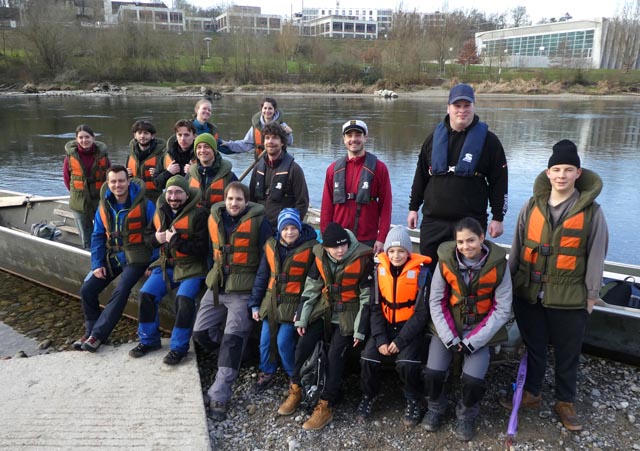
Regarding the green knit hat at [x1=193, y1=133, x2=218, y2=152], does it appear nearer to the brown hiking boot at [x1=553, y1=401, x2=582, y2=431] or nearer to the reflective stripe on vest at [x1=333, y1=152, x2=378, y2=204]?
the reflective stripe on vest at [x1=333, y1=152, x2=378, y2=204]

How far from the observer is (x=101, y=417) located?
120 inches

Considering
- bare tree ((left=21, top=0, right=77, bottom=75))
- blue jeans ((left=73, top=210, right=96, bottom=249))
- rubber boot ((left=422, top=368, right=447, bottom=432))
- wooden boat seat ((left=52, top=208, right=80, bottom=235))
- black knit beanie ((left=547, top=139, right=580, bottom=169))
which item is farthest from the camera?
bare tree ((left=21, top=0, right=77, bottom=75))

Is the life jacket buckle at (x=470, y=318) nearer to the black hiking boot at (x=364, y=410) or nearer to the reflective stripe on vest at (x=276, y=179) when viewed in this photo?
the black hiking boot at (x=364, y=410)

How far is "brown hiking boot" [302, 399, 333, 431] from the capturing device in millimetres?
3045

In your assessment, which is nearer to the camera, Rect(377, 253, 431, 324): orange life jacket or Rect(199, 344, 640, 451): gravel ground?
Rect(199, 344, 640, 451): gravel ground

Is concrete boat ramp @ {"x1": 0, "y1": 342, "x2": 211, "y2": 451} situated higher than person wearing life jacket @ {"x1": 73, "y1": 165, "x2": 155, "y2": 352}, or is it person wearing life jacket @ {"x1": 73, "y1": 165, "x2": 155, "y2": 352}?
person wearing life jacket @ {"x1": 73, "y1": 165, "x2": 155, "y2": 352}

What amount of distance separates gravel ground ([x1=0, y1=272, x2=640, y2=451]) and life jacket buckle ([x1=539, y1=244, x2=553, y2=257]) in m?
0.94

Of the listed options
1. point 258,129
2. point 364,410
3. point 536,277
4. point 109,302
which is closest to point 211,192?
point 109,302

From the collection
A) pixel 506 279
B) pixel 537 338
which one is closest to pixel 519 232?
pixel 506 279

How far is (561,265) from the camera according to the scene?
2797 mm

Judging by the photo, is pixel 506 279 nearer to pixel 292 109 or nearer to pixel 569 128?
pixel 569 128

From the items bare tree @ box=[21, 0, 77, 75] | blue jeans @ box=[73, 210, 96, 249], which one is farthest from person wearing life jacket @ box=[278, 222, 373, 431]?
bare tree @ box=[21, 0, 77, 75]

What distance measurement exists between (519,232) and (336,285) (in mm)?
1195

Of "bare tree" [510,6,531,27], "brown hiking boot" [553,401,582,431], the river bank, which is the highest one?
"bare tree" [510,6,531,27]
